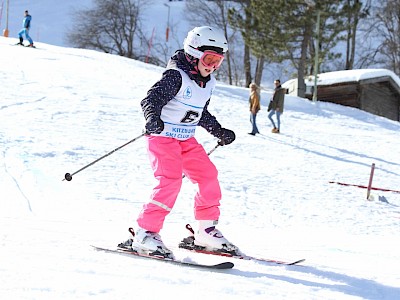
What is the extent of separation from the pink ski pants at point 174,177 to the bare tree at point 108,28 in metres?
42.6

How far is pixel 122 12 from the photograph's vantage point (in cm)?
4844

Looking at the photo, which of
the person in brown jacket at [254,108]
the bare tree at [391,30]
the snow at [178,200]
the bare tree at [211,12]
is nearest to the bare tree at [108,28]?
the bare tree at [211,12]

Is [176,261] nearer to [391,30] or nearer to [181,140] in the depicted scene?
[181,140]

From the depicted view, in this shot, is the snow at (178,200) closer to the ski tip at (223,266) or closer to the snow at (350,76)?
the ski tip at (223,266)

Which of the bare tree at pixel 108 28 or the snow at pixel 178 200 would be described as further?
the bare tree at pixel 108 28

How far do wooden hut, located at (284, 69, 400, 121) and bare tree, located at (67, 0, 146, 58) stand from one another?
→ 71.4 feet

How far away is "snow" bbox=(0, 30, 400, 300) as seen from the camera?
10.1ft

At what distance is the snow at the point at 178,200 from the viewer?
10.1ft

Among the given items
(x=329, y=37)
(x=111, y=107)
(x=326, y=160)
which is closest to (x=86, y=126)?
(x=111, y=107)

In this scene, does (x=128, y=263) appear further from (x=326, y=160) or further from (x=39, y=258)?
(x=326, y=160)

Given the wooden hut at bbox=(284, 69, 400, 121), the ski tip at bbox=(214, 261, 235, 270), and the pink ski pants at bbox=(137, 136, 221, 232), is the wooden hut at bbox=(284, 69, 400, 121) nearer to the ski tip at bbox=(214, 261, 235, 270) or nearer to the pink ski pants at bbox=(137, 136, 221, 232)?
the pink ski pants at bbox=(137, 136, 221, 232)

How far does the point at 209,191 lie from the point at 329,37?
70.6ft

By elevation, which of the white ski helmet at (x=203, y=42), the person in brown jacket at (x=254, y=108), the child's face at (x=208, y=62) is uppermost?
the white ski helmet at (x=203, y=42)

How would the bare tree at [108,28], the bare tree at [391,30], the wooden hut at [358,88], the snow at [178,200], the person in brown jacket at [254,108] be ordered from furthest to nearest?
the bare tree at [108,28] < the bare tree at [391,30] < the wooden hut at [358,88] < the person in brown jacket at [254,108] < the snow at [178,200]
